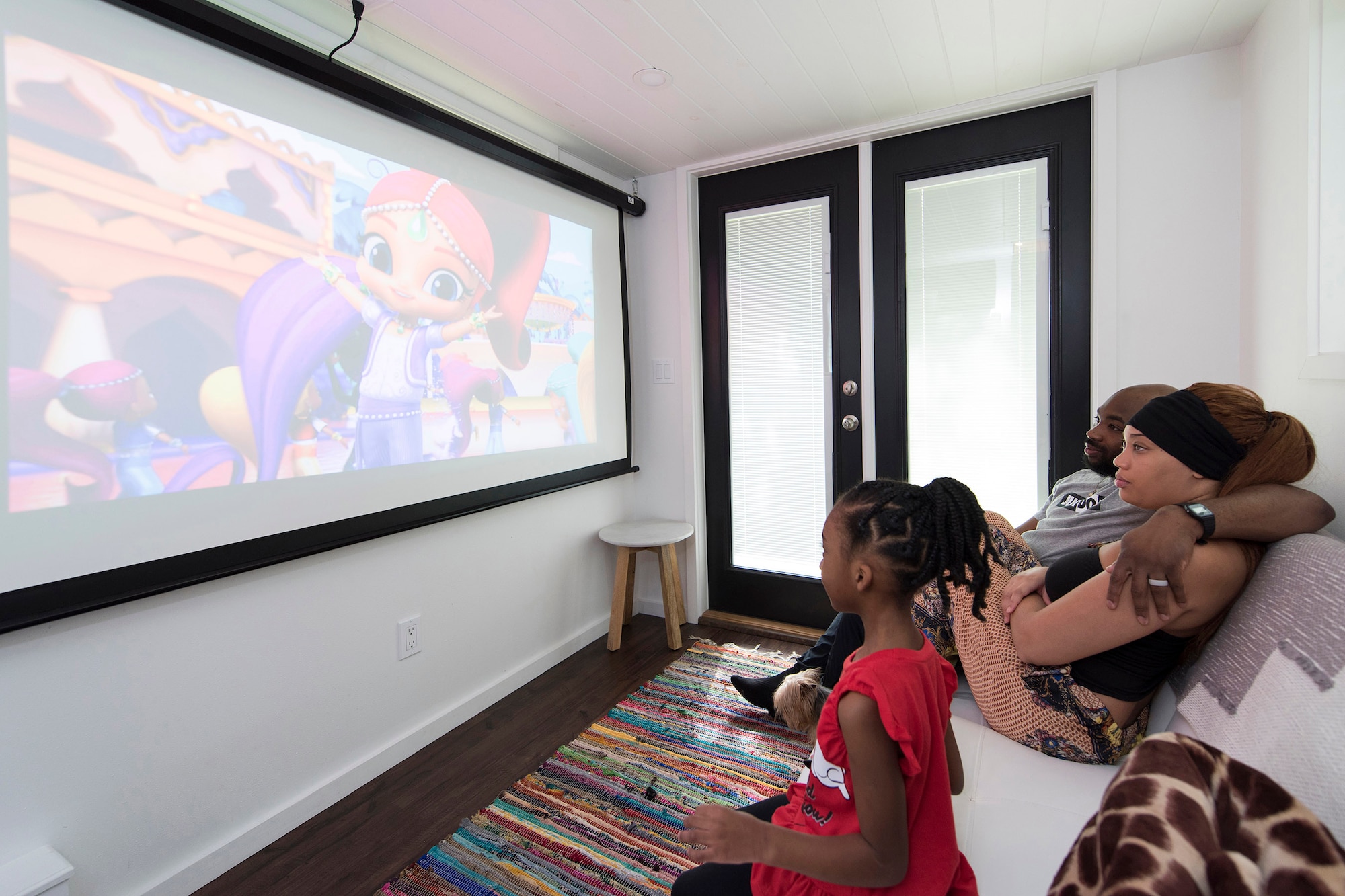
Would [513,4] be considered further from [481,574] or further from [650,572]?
[650,572]

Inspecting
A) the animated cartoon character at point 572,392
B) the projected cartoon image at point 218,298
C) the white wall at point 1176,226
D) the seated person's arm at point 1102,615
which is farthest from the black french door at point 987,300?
the projected cartoon image at point 218,298

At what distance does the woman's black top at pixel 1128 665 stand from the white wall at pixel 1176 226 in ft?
4.40

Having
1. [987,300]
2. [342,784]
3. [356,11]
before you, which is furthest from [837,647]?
[356,11]

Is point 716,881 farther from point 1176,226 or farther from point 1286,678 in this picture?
point 1176,226

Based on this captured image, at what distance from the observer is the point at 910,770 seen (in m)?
0.77

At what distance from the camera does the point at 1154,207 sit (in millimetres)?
2197

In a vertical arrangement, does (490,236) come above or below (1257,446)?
above

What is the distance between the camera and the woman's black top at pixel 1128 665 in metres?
1.18

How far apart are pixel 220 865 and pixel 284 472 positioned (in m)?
0.95

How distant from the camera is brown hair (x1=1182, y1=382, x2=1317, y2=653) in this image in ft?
3.75

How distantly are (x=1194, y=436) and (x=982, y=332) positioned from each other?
1480mm

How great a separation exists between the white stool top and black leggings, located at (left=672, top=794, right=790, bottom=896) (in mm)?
1789

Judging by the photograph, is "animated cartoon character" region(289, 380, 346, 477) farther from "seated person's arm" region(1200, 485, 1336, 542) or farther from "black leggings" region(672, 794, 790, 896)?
"seated person's arm" region(1200, 485, 1336, 542)

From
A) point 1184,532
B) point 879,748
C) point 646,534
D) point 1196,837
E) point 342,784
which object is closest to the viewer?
point 1196,837
